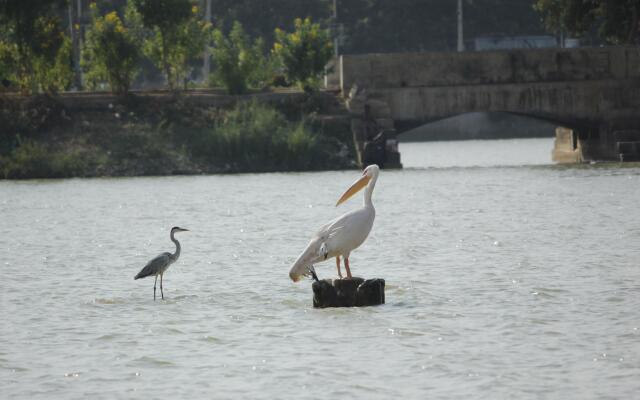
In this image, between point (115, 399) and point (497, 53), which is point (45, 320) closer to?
point (115, 399)

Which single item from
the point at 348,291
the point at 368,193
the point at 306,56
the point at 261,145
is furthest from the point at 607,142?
the point at 348,291

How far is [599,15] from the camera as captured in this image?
6738 cm

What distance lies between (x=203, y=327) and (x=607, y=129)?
1698 inches

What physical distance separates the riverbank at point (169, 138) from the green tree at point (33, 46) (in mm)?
2398

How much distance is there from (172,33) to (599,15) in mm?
20308

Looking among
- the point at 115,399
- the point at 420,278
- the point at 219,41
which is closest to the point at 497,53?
the point at 219,41

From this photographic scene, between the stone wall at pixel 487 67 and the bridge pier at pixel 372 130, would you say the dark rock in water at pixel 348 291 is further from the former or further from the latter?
the stone wall at pixel 487 67

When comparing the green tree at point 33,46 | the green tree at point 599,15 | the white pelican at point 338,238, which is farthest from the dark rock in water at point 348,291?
the green tree at point 599,15

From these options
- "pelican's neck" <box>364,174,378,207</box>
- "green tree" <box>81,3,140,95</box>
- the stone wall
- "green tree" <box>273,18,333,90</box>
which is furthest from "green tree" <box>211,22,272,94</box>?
"pelican's neck" <box>364,174,378,207</box>

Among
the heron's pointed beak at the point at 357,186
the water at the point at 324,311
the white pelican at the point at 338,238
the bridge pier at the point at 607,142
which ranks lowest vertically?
the bridge pier at the point at 607,142

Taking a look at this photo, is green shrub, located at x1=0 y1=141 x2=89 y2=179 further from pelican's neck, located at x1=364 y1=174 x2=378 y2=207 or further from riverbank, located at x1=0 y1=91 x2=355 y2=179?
pelican's neck, located at x1=364 y1=174 x2=378 y2=207

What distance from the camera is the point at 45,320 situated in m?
19.0

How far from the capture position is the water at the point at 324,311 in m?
14.5

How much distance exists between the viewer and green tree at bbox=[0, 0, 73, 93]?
60438mm
